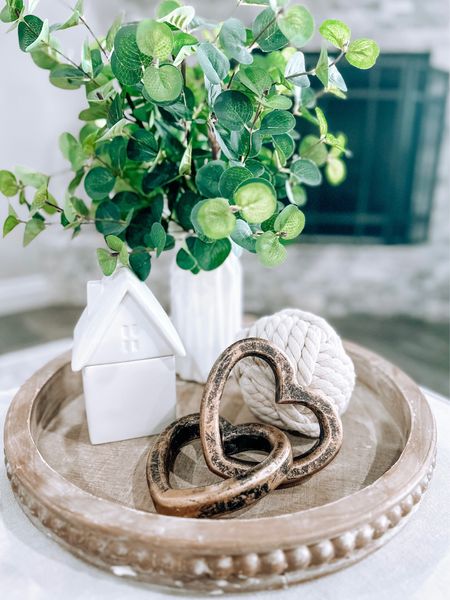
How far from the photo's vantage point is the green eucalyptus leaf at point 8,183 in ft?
2.34

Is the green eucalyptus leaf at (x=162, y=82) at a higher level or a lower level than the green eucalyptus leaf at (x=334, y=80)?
lower

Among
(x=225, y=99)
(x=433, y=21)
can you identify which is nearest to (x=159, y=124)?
(x=225, y=99)

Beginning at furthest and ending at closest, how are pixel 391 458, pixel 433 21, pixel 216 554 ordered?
pixel 433 21, pixel 391 458, pixel 216 554

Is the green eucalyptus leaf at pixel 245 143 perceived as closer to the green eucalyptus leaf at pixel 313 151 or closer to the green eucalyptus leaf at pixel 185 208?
the green eucalyptus leaf at pixel 185 208

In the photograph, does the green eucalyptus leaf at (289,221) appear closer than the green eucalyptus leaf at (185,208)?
Yes

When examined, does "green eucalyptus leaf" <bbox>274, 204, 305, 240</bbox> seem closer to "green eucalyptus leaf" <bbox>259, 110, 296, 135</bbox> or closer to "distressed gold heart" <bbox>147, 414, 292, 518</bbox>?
"green eucalyptus leaf" <bbox>259, 110, 296, 135</bbox>

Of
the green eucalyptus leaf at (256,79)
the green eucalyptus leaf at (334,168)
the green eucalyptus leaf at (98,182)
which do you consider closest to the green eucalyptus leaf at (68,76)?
the green eucalyptus leaf at (98,182)

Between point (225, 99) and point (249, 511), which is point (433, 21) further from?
point (249, 511)

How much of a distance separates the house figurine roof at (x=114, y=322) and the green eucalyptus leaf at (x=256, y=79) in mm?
272

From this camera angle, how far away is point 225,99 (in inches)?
22.5

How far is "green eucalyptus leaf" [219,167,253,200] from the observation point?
56cm

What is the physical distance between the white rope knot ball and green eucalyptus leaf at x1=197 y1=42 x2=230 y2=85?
319mm

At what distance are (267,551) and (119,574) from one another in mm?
146

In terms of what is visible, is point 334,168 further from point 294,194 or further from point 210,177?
point 210,177
